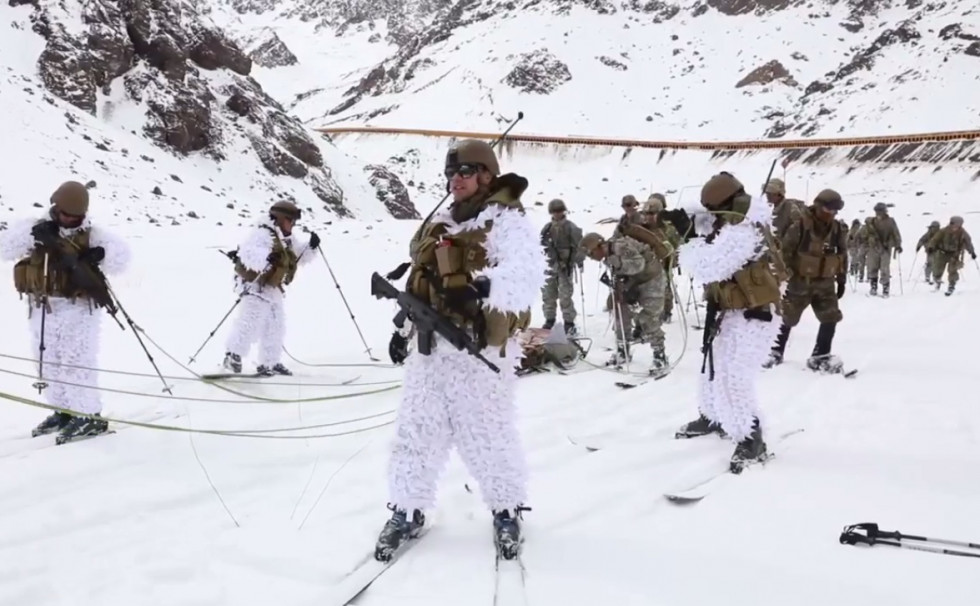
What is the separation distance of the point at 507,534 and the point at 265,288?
4564 mm

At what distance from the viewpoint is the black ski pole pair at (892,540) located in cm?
320

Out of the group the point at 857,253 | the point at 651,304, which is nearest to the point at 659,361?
the point at 651,304

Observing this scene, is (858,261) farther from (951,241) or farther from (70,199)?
(70,199)

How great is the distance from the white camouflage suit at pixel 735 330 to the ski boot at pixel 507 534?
1742 millimetres

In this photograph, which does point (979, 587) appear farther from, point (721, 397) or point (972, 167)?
point (972, 167)

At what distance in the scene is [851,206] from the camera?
2480cm

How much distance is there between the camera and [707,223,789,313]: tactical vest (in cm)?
429

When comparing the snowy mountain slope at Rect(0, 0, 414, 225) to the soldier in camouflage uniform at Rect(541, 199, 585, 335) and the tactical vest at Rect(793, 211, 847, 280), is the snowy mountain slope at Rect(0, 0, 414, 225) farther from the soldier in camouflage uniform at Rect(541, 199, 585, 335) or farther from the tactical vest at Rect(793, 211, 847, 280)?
the tactical vest at Rect(793, 211, 847, 280)

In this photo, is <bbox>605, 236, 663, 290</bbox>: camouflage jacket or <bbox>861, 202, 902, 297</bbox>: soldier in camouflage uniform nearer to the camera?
<bbox>605, 236, 663, 290</bbox>: camouflage jacket

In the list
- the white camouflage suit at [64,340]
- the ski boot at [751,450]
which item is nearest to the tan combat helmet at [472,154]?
the ski boot at [751,450]

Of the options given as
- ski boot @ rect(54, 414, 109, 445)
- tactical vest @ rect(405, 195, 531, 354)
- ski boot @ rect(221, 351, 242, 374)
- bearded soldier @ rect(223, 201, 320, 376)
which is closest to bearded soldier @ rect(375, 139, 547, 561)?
tactical vest @ rect(405, 195, 531, 354)

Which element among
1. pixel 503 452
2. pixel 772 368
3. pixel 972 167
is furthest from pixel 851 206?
pixel 503 452

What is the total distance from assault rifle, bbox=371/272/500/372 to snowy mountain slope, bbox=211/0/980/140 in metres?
33.1

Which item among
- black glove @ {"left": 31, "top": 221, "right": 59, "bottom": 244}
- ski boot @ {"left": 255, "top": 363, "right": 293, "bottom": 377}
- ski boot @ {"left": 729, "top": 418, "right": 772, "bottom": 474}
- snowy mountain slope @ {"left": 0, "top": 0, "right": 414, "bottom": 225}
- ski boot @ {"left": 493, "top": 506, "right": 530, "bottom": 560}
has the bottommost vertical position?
ski boot @ {"left": 493, "top": 506, "right": 530, "bottom": 560}
